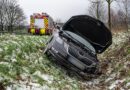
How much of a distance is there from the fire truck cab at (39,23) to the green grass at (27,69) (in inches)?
668

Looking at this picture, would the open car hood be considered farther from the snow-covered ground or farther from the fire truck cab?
the fire truck cab

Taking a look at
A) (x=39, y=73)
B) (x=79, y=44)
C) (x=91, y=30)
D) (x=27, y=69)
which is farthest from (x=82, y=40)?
(x=27, y=69)

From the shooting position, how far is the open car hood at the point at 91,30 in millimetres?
14219

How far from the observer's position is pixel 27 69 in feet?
36.2

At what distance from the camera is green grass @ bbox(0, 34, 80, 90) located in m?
10.0

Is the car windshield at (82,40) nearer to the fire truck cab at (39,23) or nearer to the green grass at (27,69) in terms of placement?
the green grass at (27,69)

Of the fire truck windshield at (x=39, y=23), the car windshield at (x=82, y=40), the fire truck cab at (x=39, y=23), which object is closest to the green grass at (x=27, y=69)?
the car windshield at (x=82, y=40)

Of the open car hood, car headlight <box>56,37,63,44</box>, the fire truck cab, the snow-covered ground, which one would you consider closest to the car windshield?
the open car hood

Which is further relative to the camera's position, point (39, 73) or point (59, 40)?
point (59, 40)

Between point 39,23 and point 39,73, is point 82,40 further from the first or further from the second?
point 39,23

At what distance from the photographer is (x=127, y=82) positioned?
11.2 m

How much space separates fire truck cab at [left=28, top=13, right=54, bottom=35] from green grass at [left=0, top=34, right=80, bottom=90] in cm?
1698

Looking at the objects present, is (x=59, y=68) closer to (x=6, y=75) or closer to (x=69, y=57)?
(x=69, y=57)

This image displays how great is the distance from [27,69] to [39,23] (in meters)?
20.9
